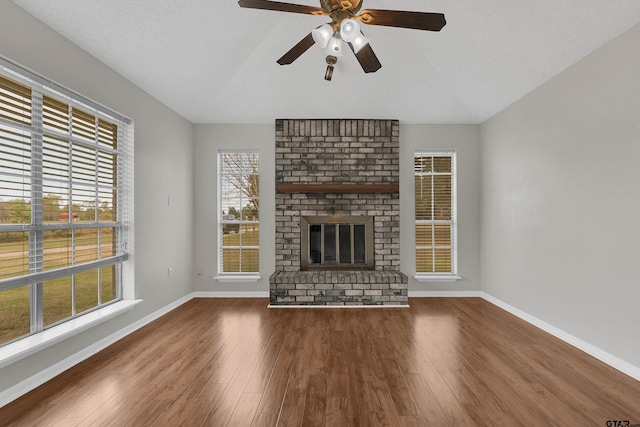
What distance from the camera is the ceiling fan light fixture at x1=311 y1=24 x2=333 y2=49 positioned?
6.28ft

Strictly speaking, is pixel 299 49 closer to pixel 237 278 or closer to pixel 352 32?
pixel 352 32

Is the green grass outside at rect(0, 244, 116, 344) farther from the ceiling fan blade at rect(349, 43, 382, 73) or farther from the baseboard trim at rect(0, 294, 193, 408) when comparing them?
the ceiling fan blade at rect(349, 43, 382, 73)

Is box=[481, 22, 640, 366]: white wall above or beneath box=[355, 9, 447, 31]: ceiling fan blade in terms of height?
beneath

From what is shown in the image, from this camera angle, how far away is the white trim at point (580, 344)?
235 centimetres

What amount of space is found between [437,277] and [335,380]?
295 centimetres

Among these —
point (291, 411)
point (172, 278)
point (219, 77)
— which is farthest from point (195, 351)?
point (219, 77)

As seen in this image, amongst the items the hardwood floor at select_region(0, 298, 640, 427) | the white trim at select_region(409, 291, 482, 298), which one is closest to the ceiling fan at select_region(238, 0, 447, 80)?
the hardwood floor at select_region(0, 298, 640, 427)

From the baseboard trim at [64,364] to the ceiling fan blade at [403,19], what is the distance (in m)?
3.29

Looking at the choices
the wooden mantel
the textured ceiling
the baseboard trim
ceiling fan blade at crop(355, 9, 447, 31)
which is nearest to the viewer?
ceiling fan blade at crop(355, 9, 447, 31)

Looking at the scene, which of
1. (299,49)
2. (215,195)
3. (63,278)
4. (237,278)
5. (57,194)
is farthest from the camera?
(215,195)

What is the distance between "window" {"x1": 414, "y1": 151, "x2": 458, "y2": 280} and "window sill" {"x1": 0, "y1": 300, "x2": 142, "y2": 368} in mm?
3938

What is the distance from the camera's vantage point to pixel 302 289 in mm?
4188

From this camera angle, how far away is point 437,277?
183 inches

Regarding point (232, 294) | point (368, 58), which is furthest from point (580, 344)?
point (232, 294)
